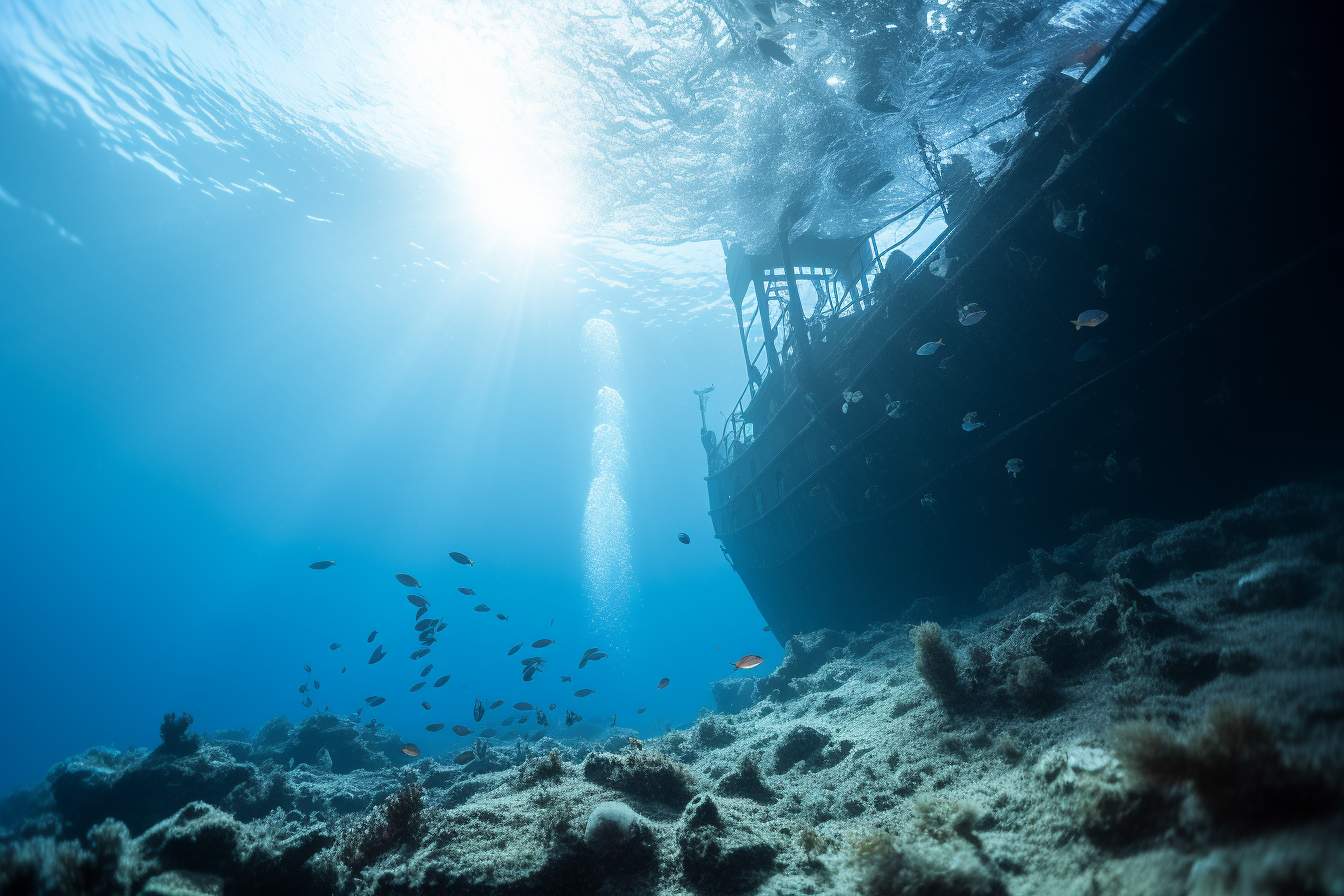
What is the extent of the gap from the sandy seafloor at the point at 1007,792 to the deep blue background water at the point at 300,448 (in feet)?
80.7

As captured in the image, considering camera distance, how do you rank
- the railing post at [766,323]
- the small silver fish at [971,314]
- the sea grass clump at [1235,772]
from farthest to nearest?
1. the railing post at [766,323]
2. the small silver fish at [971,314]
3. the sea grass clump at [1235,772]

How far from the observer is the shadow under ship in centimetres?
448

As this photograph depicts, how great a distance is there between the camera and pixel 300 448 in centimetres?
6806

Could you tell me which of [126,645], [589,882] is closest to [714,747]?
[589,882]

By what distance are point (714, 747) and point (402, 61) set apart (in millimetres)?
19987

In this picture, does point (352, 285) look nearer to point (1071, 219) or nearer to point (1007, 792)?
point (1071, 219)

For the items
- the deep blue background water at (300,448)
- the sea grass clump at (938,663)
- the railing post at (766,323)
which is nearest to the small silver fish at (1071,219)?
the sea grass clump at (938,663)

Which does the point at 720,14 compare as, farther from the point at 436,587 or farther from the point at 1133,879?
the point at 436,587

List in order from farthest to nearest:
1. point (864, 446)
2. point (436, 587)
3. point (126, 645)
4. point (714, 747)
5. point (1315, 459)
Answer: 1. point (436, 587)
2. point (126, 645)
3. point (864, 446)
4. point (714, 747)
5. point (1315, 459)

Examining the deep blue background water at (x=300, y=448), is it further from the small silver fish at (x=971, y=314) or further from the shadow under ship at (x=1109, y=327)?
the small silver fish at (x=971, y=314)

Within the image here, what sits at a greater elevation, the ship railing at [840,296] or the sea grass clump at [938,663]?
the ship railing at [840,296]

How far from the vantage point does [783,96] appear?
1041cm

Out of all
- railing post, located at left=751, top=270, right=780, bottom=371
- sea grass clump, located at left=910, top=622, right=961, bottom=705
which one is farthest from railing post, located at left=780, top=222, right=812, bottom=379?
sea grass clump, located at left=910, top=622, right=961, bottom=705

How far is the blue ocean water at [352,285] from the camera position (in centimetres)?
1168
